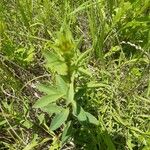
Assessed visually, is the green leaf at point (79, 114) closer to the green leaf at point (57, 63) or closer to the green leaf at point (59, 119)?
the green leaf at point (59, 119)

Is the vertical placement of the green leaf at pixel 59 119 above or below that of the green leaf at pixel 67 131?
above

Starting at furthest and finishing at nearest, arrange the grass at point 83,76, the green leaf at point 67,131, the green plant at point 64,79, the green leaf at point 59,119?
the grass at point 83,76, the green leaf at point 67,131, the green leaf at point 59,119, the green plant at point 64,79

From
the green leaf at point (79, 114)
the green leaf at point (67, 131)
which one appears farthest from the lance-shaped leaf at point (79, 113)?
the green leaf at point (67, 131)

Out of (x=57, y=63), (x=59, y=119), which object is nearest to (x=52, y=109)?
(x=59, y=119)

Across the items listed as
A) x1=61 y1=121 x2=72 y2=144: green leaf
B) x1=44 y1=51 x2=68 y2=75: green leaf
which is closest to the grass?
x1=61 y1=121 x2=72 y2=144: green leaf

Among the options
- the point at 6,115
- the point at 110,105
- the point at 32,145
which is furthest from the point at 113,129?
the point at 6,115

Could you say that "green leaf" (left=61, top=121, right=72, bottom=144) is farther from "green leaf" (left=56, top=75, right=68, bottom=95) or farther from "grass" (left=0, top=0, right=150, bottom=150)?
"green leaf" (left=56, top=75, right=68, bottom=95)

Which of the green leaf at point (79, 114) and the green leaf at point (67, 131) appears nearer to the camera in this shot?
the green leaf at point (79, 114)

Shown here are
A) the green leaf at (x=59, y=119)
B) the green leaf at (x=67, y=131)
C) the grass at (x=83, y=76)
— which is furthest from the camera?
the grass at (x=83, y=76)

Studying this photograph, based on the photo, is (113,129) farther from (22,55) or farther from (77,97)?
(22,55)
